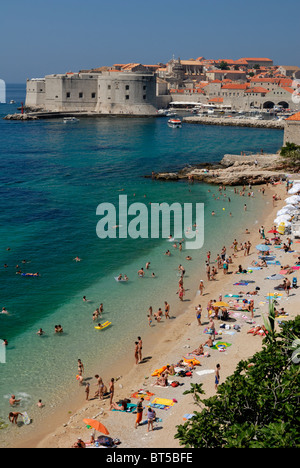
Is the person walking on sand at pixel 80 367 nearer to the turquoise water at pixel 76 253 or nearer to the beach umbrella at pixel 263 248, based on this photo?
the turquoise water at pixel 76 253

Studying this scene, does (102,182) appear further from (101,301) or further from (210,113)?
(210,113)

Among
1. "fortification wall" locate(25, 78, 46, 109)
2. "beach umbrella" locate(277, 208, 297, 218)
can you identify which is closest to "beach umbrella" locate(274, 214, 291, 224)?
"beach umbrella" locate(277, 208, 297, 218)

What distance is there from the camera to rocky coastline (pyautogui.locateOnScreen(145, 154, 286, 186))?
35.7 metres

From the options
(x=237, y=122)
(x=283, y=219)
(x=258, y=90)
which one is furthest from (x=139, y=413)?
(x=258, y=90)

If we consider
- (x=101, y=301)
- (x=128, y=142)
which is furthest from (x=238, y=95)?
(x=101, y=301)

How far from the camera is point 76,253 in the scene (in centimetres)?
2253

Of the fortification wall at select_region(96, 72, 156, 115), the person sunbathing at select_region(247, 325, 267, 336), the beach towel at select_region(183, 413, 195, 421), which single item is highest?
the fortification wall at select_region(96, 72, 156, 115)

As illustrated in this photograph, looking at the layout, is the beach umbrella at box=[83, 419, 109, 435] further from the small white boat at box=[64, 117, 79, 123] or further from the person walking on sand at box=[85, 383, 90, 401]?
the small white boat at box=[64, 117, 79, 123]

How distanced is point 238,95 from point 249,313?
275 feet

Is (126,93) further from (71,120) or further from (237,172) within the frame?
(237,172)

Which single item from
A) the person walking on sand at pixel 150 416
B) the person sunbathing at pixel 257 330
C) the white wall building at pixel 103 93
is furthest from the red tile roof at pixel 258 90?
the person walking on sand at pixel 150 416

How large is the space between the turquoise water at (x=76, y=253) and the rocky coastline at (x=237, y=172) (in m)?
1.82

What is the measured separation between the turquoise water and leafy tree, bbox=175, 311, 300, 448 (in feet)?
17.7

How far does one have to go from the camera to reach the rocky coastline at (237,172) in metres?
35.7
